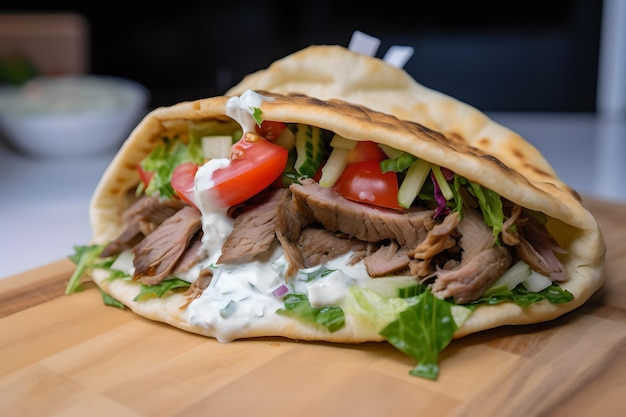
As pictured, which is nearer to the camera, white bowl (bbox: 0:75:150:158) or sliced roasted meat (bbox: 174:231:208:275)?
sliced roasted meat (bbox: 174:231:208:275)

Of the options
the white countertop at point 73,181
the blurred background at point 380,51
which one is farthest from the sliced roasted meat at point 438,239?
the blurred background at point 380,51

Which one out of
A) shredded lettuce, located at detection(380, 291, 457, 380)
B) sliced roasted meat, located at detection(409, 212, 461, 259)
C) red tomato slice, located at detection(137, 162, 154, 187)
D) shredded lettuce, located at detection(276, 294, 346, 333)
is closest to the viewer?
shredded lettuce, located at detection(380, 291, 457, 380)

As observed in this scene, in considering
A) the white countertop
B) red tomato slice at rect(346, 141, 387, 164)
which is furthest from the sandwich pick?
the white countertop

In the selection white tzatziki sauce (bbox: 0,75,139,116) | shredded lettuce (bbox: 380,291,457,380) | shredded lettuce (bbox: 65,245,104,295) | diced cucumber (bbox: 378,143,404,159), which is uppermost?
diced cucumber (bbox: 378,143,404,159)

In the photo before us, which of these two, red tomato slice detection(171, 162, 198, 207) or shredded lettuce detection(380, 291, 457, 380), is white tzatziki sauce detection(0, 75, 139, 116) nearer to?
red tomato slice detection(171, 162, 198, 207)

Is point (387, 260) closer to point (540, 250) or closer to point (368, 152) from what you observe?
point (368, 152)

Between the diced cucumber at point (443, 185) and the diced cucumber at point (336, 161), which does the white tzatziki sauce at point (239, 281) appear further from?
the diced cucumber at point (443, 185)
